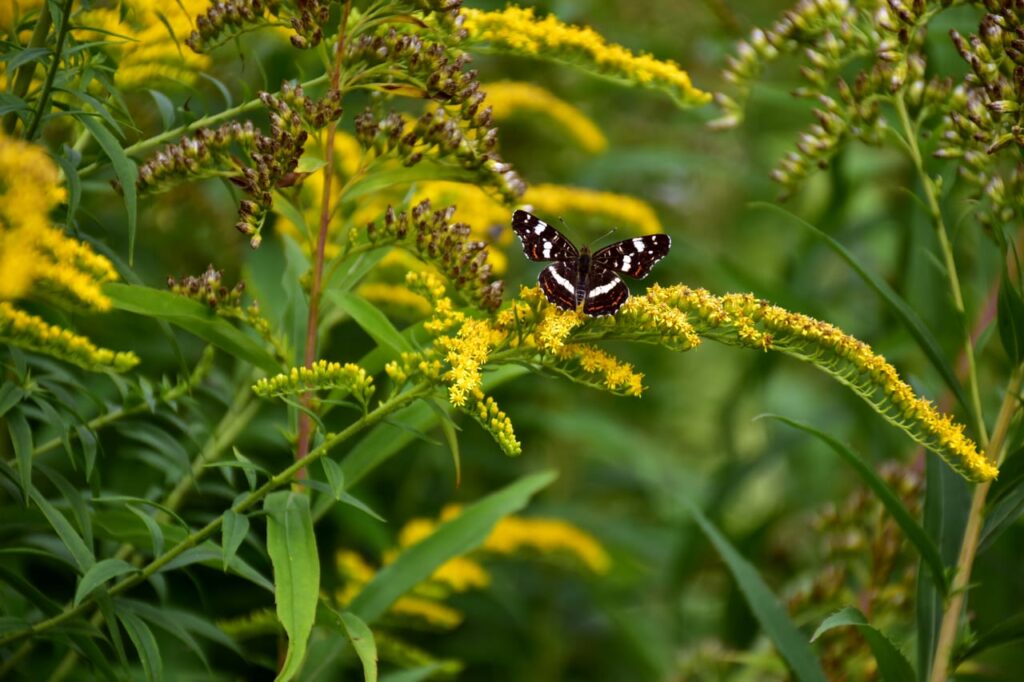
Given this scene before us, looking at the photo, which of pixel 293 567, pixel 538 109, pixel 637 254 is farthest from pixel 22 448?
pixel 538 109

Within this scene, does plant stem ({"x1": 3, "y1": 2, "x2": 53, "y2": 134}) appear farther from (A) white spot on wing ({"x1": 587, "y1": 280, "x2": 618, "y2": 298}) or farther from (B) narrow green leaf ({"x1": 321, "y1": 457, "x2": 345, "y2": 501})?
(A) white spot on wing ({"x1": 587, "y1": 280, "x2": 618, "y2": 298})

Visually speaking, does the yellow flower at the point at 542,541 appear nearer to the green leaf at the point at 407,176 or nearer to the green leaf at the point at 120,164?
the green leaf at the point at 407,176

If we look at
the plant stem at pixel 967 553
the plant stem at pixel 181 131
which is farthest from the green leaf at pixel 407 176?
the plant stem at pixel 967 553

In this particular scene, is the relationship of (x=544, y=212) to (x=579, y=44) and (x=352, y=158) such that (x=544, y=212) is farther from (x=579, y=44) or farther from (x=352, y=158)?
(x=579, y=44)

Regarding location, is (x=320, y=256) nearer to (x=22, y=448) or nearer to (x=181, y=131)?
(x=181, y=131)

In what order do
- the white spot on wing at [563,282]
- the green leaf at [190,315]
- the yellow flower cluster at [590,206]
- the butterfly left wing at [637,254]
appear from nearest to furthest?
the green leaf at [190,315] → the white spot on wing at [563,282] → the butterfly left wing at [637,254] → the yellow flower cluster at [590,206]

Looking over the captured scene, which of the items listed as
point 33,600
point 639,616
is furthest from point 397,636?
point 33,600

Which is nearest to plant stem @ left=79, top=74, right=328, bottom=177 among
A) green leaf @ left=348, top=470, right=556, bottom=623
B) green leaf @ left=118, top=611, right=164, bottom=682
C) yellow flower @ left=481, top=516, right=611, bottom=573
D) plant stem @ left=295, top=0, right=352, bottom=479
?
plant stem @ left=295, top=0, right=352, bottom=479
